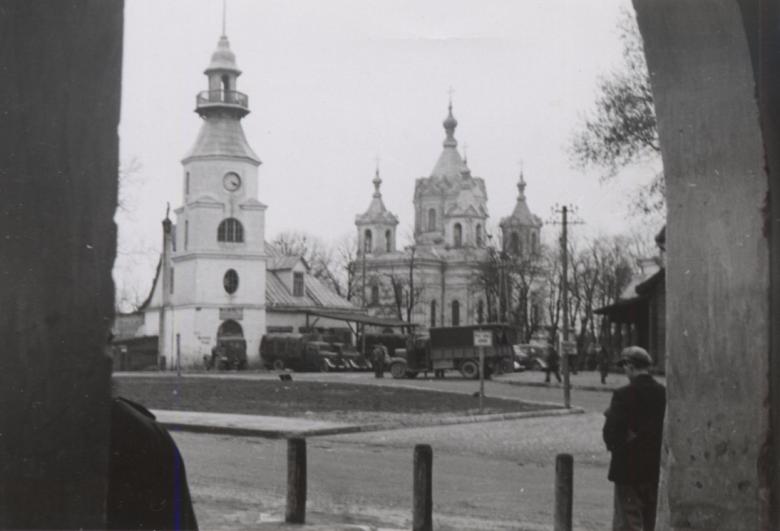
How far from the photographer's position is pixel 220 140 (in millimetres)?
60406

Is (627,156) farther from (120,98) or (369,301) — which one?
(369,301)

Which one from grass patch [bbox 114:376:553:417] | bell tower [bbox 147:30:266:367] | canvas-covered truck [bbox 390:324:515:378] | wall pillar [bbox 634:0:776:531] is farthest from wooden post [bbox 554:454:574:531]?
bell tower [bbox 147:30:266:367]

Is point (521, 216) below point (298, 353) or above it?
above

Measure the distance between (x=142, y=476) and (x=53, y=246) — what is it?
0.78m

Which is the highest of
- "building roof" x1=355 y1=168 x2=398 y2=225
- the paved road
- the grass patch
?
"building roof" x1=355 y1=168 x2=398 y2=225

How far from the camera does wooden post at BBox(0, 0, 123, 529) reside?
202 cm

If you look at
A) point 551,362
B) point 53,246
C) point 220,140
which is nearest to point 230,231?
point 220,140

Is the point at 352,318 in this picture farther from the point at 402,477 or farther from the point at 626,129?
the point at 402,477

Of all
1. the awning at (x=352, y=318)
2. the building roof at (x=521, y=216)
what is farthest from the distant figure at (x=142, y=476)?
the building roof at (x=521, y=216)

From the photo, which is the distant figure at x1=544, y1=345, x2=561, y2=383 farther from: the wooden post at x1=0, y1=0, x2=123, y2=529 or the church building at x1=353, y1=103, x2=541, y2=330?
the wooden post at x1=0, y1=0, x2=123, y2=529

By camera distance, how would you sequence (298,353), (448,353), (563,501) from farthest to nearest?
1. (298,353)
2. (448,353)
3. (563,501)

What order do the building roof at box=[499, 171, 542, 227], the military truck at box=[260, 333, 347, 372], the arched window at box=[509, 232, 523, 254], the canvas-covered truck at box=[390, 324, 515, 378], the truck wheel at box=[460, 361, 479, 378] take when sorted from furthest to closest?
the building roof at box=[499, 171, 542, 227] < the arched window at box=[509, 232, 523, 254] < the military truck at box=[260, 333, 347, 372] < the canvas-covered truck at box=[390, 324, 515, 378] < the truck wheel at box=[460, 361, 479, 378]

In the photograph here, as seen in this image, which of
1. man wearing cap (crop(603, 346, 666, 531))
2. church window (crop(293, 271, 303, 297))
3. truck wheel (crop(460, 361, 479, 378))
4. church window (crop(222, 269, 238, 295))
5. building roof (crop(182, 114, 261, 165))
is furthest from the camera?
church window (crop(293, 271, 303, 297))

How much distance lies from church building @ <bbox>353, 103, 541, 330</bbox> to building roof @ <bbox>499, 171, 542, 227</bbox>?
0.30 ft
